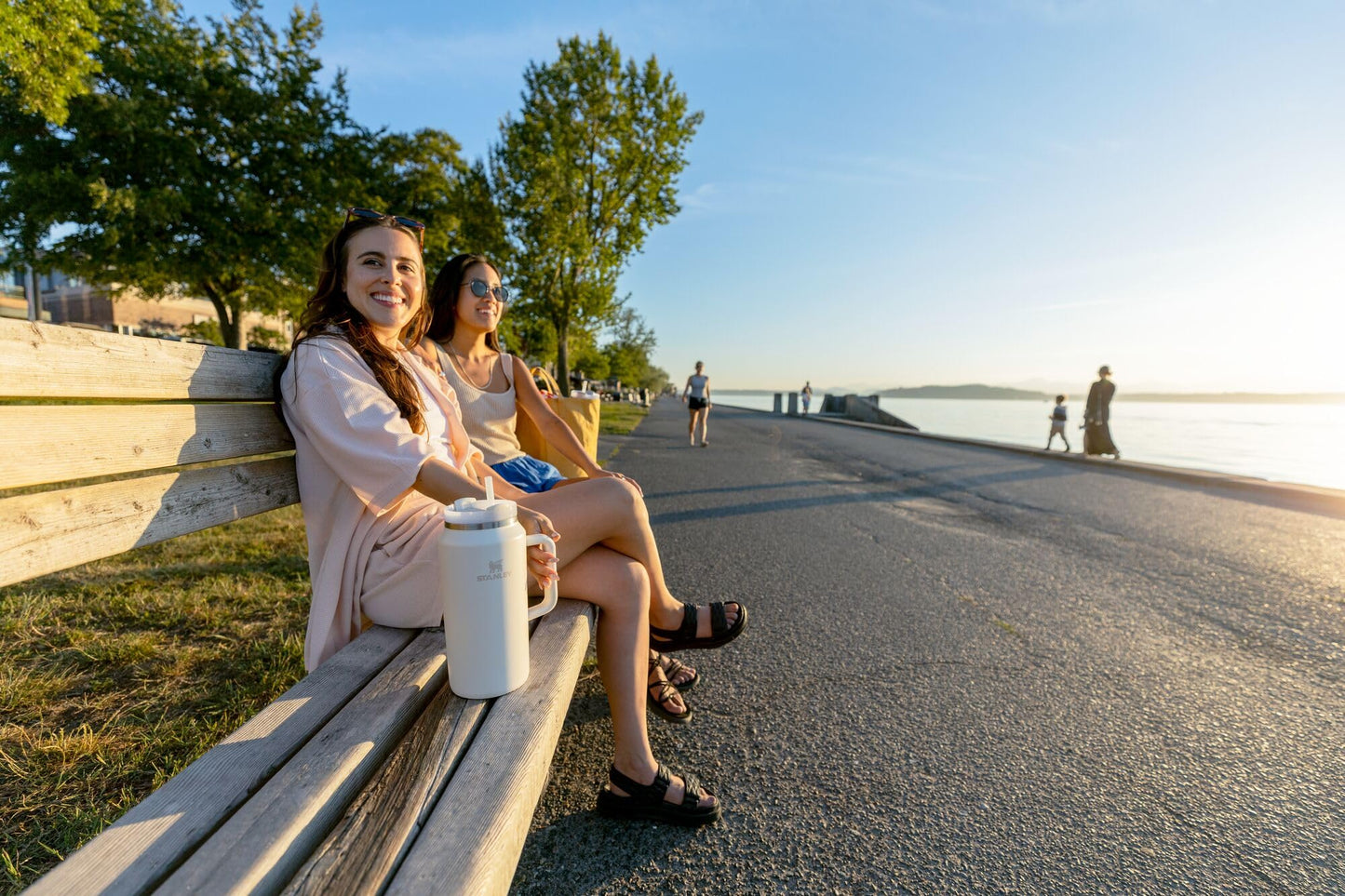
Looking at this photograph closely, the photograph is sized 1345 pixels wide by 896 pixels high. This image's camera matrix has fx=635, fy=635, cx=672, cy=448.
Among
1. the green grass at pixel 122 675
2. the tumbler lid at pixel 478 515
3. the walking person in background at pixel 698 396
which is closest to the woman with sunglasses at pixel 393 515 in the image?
the tumbler lid at pixel 478 515

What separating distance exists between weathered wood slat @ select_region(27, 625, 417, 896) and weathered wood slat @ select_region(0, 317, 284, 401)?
807 mm

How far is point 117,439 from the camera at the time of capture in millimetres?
1475

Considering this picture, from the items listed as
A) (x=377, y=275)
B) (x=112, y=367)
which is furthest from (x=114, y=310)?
(x=112, y=367)

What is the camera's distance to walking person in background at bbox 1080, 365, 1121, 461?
39.1 feet

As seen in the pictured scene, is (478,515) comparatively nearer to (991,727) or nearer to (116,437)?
(116,437)

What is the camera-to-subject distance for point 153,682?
2459 millimetres

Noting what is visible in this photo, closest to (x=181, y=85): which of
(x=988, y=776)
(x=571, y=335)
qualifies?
(x=571, y=335)

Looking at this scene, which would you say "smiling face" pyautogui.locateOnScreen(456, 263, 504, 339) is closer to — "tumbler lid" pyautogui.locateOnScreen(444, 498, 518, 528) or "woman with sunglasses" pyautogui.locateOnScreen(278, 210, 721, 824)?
"woman with sunglasses" pyautogui.locateOnScreen(278, 210, 721, 824)

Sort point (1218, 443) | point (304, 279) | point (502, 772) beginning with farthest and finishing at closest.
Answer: point (1218, 443), point (304, 279), point (502, 772)

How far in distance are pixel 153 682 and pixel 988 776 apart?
10.1ft

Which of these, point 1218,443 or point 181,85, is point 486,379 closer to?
point 181,85

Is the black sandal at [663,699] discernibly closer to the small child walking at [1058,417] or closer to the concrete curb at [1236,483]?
the concrete curb at [1236,483]

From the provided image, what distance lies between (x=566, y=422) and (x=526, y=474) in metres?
0.92

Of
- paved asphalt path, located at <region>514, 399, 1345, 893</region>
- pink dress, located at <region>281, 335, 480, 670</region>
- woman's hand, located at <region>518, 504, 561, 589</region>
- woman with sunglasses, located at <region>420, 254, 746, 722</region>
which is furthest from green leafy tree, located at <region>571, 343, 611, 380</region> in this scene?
woman's hand, located at <region>518, 504, 561, 589</region>
